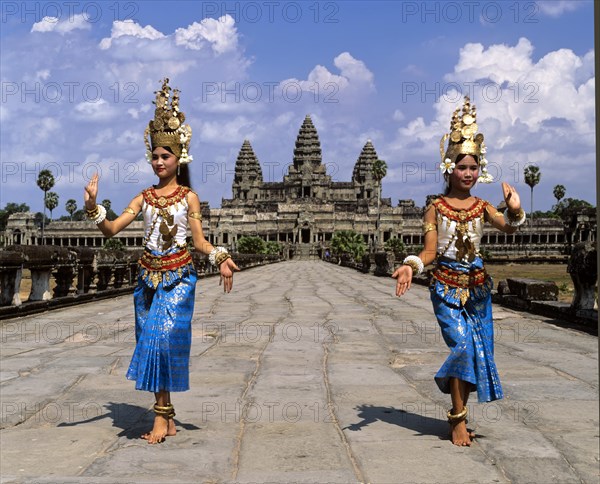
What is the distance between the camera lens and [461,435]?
3846mm

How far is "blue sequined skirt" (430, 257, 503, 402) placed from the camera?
3.97 meters

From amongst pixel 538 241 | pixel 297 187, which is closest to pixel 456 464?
pixel 538 241

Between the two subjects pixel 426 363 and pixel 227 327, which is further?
pixel 227 327

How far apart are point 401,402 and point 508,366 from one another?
1851 mm

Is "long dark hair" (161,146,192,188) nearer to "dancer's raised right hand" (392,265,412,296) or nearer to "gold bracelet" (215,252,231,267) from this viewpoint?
"gold bracelet" (215,252,231,267)

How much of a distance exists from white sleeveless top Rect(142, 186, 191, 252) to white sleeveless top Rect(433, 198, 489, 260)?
63.0 inches

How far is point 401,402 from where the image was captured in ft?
15.9

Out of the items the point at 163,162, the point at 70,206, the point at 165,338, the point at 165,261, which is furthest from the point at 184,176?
the point at 70,206

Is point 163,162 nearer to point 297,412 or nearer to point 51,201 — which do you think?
point 297,412

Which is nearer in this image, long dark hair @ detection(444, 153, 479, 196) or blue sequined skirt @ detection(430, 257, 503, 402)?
blue sequined skirt @ detection(430, 257, 503, 402)

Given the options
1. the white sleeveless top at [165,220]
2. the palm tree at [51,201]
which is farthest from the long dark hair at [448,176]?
the palm tree at [51,201]

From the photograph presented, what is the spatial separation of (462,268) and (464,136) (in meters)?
0.83

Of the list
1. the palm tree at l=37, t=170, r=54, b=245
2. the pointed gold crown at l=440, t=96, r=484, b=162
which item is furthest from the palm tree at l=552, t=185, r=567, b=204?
the pointed gold crown at l=440, t=96, r=484, b=162

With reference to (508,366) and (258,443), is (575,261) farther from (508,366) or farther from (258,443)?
(258,443)
